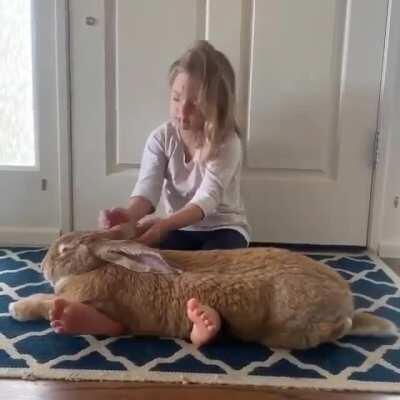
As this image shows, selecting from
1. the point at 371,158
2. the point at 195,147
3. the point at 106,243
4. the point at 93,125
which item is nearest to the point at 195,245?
the point at 195,147

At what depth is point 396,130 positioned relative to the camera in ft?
5.52

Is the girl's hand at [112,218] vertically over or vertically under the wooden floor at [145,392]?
over

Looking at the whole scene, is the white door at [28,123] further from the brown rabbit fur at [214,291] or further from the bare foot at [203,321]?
the bare foot at [203,321]

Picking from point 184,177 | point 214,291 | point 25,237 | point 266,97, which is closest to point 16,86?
point 25,237

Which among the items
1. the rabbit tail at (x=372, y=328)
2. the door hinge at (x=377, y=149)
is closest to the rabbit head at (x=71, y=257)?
the rabbit tail at (x=372, y=328)

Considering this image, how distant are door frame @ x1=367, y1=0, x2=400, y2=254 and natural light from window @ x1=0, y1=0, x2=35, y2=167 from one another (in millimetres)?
936

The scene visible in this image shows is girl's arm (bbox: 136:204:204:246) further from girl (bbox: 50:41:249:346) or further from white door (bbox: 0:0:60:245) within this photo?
white door (bbox: 0:0:60:245)

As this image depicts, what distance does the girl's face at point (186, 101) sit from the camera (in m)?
1.35

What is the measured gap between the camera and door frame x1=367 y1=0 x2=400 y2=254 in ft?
5.32

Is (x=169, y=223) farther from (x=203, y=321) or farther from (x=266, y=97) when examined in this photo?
(x=266, y=97)

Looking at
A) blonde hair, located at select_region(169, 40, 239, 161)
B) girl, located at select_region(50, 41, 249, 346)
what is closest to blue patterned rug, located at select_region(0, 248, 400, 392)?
girl, located at select_region(50, 41, 249, 346)

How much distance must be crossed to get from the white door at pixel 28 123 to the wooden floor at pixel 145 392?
811 mm

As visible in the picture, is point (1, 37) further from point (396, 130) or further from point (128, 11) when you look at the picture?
point (396, 130)

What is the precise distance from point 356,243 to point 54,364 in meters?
1.00
